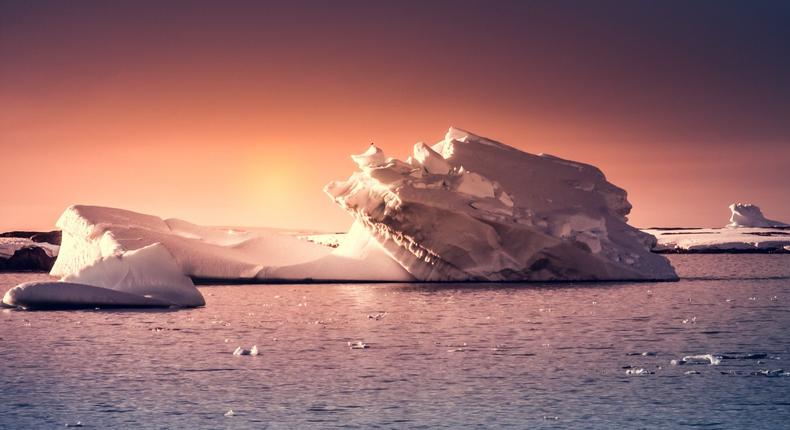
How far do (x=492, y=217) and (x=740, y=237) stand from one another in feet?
135

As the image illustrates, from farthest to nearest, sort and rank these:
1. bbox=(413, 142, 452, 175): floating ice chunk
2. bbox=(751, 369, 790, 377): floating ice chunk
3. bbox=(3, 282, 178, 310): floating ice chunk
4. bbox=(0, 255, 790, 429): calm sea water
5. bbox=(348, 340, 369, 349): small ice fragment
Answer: bbox=(413, 142, 452, 175): floating ice chunk
bbox=(3, 282, 178, 310): floating ice chunk
bbox=(348, 340, 369, 349): small ice fragment
bbox=(751, 369, 790, 377): floating ice chunk
bbox=(0, 255, 790, 429): calm sea water

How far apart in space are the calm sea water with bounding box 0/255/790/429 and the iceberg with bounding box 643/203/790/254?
36403 millimetres

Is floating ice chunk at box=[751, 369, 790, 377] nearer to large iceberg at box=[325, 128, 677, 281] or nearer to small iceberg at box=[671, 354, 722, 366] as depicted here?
small iceberg at box=[671, 354, 722, 366]

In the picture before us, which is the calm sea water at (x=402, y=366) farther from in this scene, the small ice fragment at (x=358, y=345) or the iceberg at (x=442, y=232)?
the iceberg at (x=442, y=232)

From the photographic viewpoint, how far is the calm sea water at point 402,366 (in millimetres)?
10164

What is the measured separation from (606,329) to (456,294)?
29.5 ft

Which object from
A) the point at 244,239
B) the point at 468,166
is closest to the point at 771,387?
the point at 468,166

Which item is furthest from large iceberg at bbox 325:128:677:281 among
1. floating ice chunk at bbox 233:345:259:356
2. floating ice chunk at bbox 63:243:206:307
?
floating ice chunk at bbox 233:345:259:356

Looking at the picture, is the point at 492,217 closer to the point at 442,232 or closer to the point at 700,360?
the point at 442,232

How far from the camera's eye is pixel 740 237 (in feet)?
214

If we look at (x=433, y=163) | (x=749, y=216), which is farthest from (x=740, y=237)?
(x=433, y=163)

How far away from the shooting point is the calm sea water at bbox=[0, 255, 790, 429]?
10164 mm

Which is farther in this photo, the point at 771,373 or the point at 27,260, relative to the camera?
the point at 27,260

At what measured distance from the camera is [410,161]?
3008 cm
